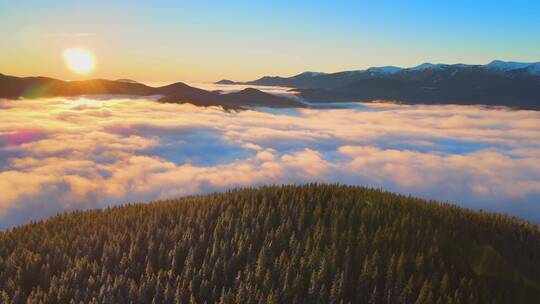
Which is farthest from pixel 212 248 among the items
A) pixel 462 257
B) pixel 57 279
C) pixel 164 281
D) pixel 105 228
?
pixel 462 257

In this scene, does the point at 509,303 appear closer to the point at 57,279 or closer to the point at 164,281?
the point at 164,281

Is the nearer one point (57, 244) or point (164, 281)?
→ point (164, 281)

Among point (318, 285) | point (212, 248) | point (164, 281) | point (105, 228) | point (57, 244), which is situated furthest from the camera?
point (105, 228)

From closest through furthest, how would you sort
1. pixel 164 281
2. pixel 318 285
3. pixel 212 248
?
pixel 318 285 → pixel 164 281 → pixel 212 248

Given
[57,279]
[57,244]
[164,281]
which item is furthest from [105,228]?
[164,281]

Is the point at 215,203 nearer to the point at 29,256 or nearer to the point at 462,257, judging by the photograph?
the point at 29,256

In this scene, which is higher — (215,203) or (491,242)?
(215,203)
